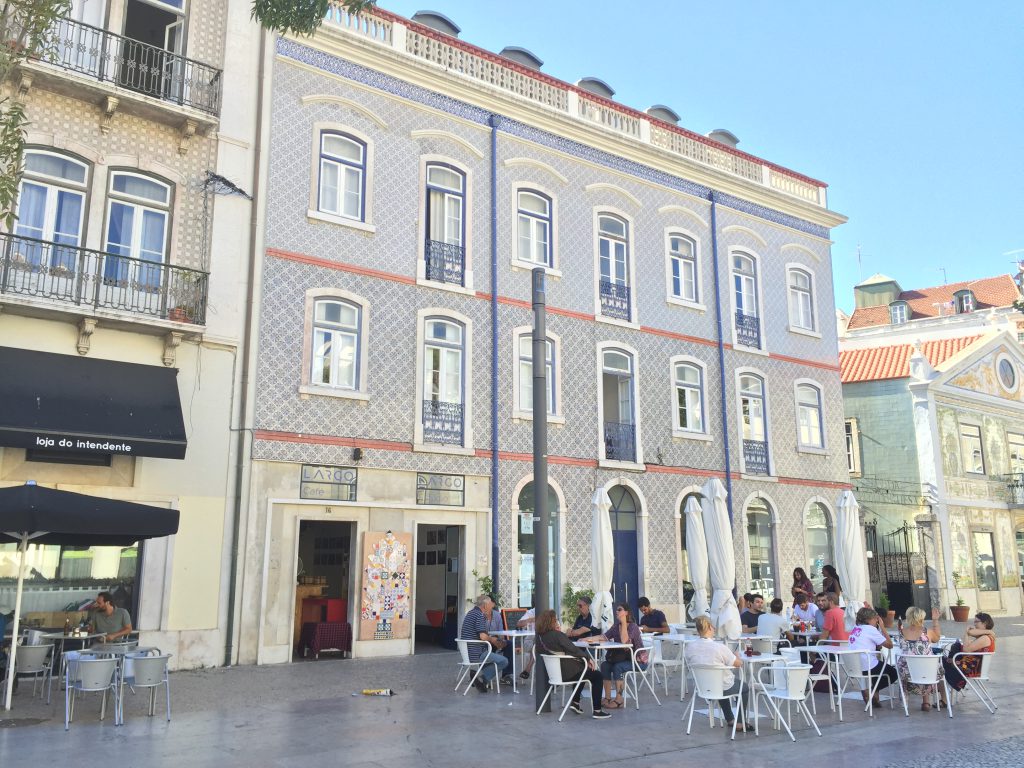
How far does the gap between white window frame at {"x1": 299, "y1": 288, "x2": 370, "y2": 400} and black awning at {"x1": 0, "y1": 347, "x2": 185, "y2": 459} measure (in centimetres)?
235

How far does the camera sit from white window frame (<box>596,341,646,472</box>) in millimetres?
19484

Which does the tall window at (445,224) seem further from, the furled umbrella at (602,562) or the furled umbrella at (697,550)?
the furled umbrella at (697,550)

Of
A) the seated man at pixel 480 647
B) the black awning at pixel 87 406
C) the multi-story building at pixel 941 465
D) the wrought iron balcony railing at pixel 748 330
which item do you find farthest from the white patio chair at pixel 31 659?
the multi-story building at pixel 941 465

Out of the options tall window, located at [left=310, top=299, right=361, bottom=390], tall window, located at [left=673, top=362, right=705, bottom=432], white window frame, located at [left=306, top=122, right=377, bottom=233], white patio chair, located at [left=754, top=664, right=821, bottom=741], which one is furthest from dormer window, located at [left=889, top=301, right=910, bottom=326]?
white patio chair, located at [left=754, top=664, right=821, bottom=741]

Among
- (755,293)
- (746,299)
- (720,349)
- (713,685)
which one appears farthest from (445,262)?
(713,685)

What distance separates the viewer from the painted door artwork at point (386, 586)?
15727mm

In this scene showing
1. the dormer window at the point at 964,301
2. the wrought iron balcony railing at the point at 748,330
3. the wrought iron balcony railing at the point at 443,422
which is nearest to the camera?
the wrought iron balcony railing at the point at 443,422

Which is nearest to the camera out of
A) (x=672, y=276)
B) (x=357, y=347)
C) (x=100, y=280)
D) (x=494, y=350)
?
(x=100, y=280)

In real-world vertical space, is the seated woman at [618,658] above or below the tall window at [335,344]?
below

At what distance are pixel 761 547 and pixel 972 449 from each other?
1215 centimetres

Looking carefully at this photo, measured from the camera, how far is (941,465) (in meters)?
28.4

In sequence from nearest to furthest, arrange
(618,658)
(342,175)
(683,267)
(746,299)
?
(618,658) < (342,175) < (683,267) < (746,299)

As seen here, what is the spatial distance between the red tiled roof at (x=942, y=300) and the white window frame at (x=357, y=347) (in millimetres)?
40739

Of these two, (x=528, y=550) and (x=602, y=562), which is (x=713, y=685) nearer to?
(x=602, y=562)
